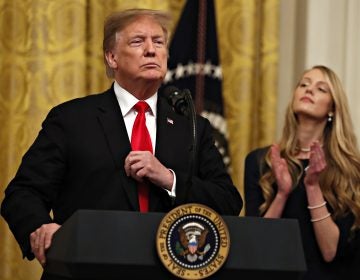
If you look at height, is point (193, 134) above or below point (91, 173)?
above

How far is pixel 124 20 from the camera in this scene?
117 inches

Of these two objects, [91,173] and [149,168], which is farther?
[91,173]

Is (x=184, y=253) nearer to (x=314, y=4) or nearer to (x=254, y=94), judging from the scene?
(x=254, y=94)

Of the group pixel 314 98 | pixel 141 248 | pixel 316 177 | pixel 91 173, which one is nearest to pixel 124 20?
pixel 91 173

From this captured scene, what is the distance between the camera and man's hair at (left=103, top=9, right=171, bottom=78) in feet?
9.75

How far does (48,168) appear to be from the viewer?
2.68 meters

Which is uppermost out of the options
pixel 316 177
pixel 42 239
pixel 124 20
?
pixel 124 20

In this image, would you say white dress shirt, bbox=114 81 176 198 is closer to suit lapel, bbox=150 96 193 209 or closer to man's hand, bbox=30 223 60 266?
suit lapel, bbox=150 96 193 209

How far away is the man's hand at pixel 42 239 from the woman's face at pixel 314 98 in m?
1.92

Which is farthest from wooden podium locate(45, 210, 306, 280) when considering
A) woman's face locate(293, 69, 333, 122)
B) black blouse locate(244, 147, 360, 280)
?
woman's face locate(293, 69, 333, 122)

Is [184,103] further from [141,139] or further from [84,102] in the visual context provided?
[84,102]

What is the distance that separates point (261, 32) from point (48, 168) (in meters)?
2.37

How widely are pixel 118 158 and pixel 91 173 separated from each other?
0.10 meters

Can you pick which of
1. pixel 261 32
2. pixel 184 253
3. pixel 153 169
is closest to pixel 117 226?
pixel 184 253
